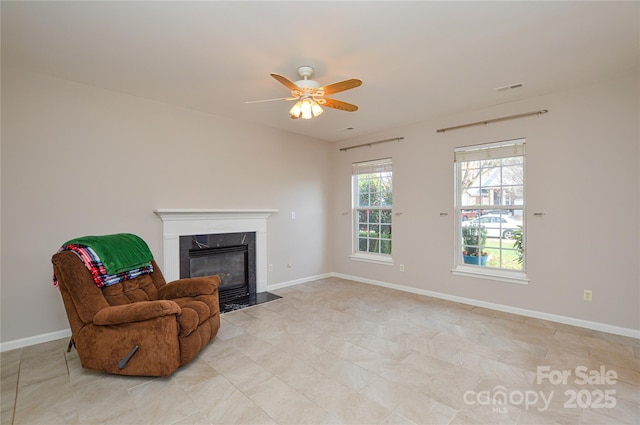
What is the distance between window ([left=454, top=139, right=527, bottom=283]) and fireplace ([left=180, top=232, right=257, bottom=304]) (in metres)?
3.03

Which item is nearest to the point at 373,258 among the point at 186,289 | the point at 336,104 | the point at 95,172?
the point at 336,104

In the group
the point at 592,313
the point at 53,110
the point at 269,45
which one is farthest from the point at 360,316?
the point at 53,110

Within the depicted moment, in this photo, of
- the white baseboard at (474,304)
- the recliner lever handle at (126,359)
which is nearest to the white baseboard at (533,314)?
the white baseboard at (474,304)

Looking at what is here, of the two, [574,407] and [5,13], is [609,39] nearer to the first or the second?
[574,407]

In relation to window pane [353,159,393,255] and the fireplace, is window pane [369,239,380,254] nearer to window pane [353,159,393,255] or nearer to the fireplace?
window pane [353,159,393,255]

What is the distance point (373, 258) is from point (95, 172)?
413 centimetres

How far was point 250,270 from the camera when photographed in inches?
187

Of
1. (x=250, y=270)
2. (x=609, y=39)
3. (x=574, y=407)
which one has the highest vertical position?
(x=609, y=39)

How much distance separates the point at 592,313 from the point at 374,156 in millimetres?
3491

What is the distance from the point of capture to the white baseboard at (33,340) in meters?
2.88

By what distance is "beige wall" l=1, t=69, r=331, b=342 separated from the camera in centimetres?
295

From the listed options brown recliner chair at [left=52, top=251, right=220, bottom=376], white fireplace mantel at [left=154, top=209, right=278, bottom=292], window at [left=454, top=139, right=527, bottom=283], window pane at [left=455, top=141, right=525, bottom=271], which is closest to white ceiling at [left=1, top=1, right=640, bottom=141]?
window at [left=454, top=139, right=527, bottom=283]

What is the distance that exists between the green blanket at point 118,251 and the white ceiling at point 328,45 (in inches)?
63.5

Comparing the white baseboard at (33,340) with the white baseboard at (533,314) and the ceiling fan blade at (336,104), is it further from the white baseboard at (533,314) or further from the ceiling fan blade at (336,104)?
the white baseboard at (533,314)
